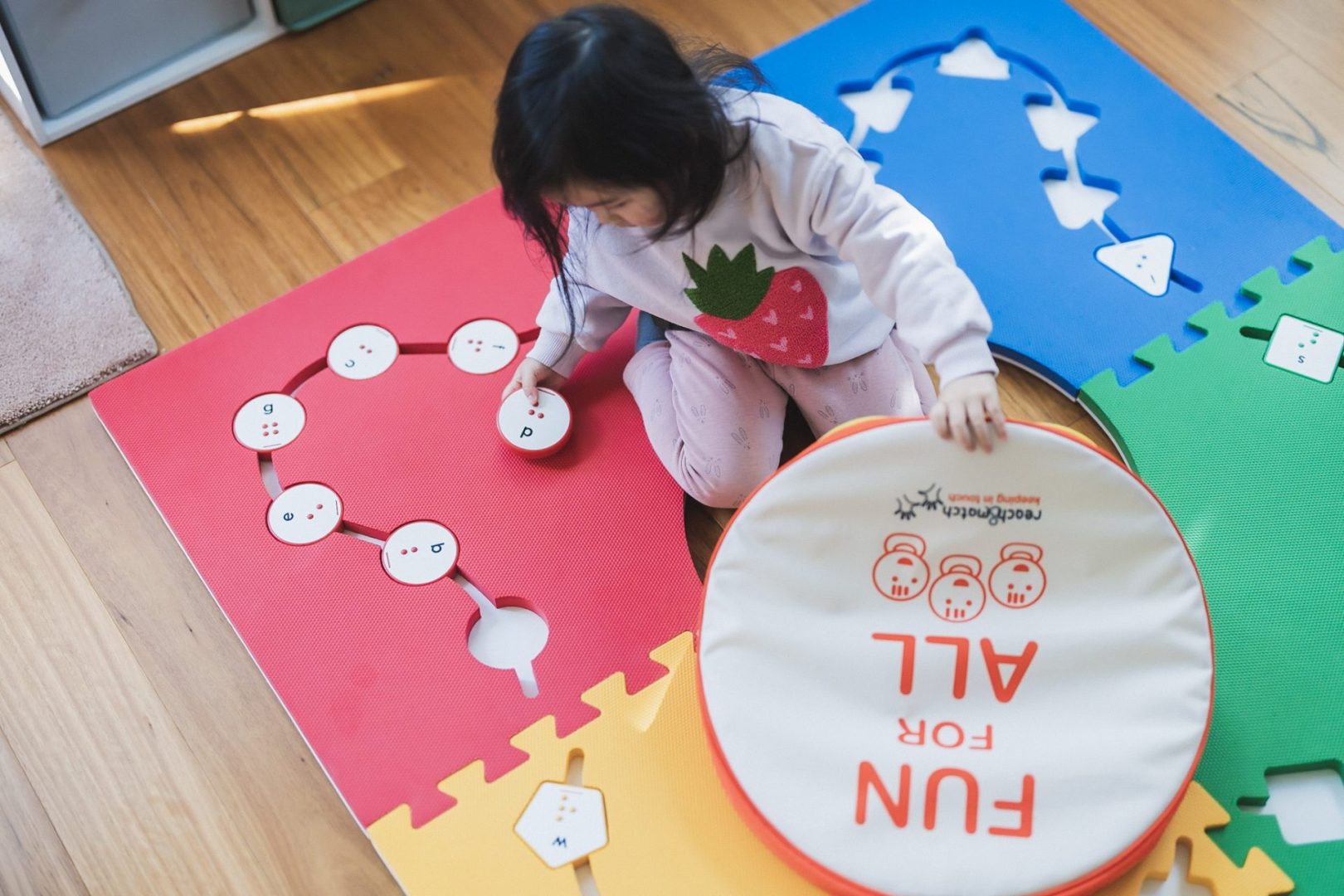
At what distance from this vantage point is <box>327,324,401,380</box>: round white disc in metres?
1.19

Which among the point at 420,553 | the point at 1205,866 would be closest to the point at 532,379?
the point at 420,553

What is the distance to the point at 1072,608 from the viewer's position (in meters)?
0.89

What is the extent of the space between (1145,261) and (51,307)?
104 centimetres

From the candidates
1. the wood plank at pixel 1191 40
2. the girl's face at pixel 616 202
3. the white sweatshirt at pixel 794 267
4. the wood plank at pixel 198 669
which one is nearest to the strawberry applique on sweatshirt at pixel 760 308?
the white sweatshirt at pixel 794 267

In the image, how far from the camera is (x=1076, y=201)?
1.27 meters

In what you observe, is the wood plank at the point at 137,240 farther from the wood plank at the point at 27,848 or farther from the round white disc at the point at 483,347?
the wood plank at the point at 27,848

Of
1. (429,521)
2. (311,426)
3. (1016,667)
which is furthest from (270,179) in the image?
(1016,667)

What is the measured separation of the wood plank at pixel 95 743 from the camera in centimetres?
99

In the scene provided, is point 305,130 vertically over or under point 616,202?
under

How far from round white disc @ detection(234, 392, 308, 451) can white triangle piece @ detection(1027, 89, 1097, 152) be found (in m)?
0.77

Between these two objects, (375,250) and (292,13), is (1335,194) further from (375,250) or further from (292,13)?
(292,13)

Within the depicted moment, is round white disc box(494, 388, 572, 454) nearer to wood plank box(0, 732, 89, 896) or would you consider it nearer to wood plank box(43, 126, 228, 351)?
wood plank box(43, 126, 228, 351)

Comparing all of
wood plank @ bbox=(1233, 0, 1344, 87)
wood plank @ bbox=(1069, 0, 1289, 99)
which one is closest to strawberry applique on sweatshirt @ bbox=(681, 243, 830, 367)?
wood plank @ bbox=(1069, 0, 1289, 99)

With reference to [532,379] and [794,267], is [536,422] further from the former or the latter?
[794,267]
